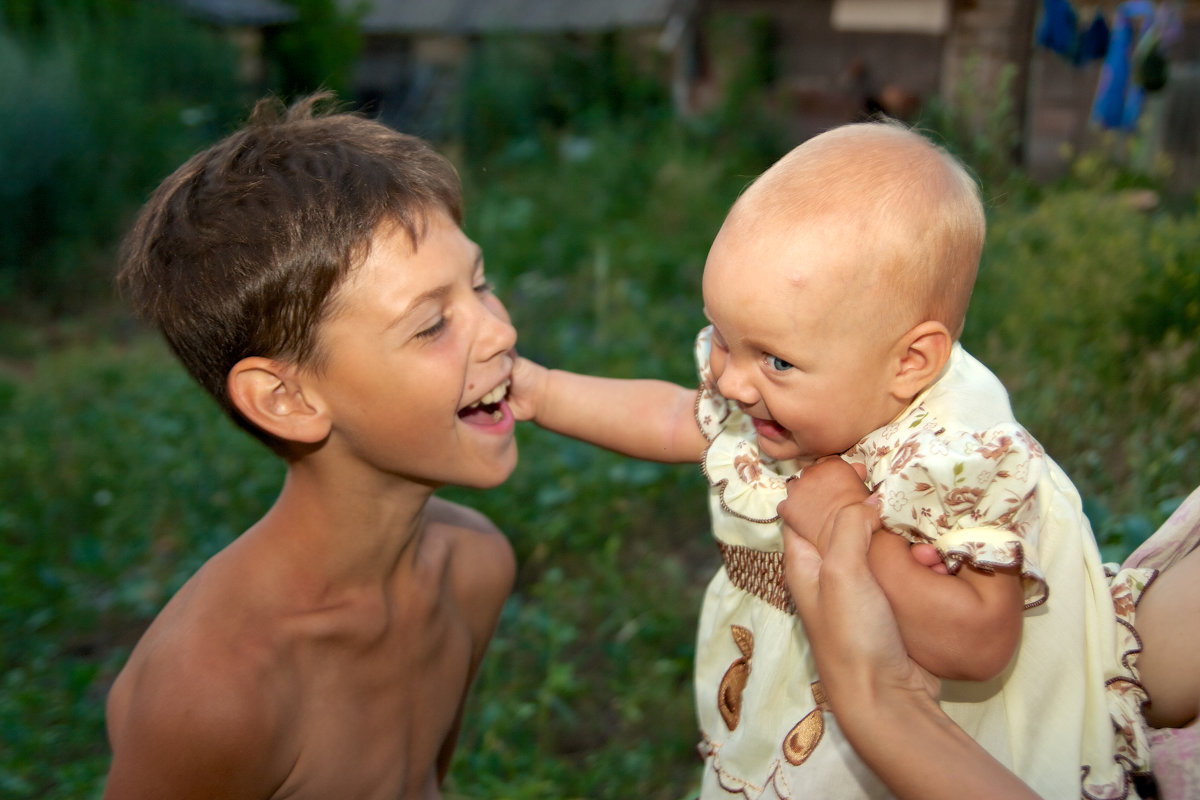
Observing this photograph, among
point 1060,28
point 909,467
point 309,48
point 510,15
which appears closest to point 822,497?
point 909,467

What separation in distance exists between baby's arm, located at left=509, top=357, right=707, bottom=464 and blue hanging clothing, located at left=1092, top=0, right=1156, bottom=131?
5.85 metres

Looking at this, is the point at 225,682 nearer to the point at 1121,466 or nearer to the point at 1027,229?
the point at 1121,466

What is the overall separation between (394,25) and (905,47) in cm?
727

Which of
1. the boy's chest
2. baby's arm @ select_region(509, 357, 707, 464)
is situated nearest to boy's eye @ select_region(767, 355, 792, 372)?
baby's arm @ select_region(509, 357, 707, 464)

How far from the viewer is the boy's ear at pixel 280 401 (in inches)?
74.3

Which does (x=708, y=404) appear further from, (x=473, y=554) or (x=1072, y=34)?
(x=1072, y=34)

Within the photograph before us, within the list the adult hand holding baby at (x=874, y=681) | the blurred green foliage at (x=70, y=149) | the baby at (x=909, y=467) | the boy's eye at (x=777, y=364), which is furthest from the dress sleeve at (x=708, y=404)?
the blurred green foliage at (x=70, y=149)

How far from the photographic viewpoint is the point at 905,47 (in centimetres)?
955

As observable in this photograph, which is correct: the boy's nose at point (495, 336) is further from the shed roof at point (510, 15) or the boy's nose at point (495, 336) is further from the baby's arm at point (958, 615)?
the shed roof at point (510, 15)

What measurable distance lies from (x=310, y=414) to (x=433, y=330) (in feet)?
0.87

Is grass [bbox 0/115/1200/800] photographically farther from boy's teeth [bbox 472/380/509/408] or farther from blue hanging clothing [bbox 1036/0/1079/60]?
blue hanging clothing [bbox 1036/0/1079/60]

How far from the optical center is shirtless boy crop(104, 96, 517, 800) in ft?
5.87

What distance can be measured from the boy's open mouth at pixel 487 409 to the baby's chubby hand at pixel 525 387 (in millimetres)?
19

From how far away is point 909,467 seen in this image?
55.6 inches
